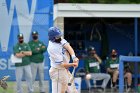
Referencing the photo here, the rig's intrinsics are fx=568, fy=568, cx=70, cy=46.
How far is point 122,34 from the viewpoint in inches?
856

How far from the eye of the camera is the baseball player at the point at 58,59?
11312 mm

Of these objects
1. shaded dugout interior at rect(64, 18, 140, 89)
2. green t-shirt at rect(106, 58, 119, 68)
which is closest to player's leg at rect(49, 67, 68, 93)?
green t-shirt at rect(106, 58, 119, 68)

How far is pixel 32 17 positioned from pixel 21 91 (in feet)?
7.11

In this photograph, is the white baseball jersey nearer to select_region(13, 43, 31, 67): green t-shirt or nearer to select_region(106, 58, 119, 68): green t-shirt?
select_region(13, 43, 31, 67): green t-shirt

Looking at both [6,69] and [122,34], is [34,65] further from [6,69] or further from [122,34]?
[122,34]

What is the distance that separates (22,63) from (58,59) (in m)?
4.92

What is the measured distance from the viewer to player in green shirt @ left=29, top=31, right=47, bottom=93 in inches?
646

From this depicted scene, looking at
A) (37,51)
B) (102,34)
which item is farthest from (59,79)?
(102,34)

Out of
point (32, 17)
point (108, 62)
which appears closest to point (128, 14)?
point (108, 62)

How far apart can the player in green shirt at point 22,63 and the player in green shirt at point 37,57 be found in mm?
278

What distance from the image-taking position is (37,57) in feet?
54.2

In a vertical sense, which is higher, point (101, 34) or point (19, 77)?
point (101, 34)

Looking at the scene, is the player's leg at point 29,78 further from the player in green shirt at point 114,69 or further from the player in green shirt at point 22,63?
the player in green shirt at point 114,69

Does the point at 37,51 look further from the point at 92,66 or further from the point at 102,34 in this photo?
the point at 102,34
